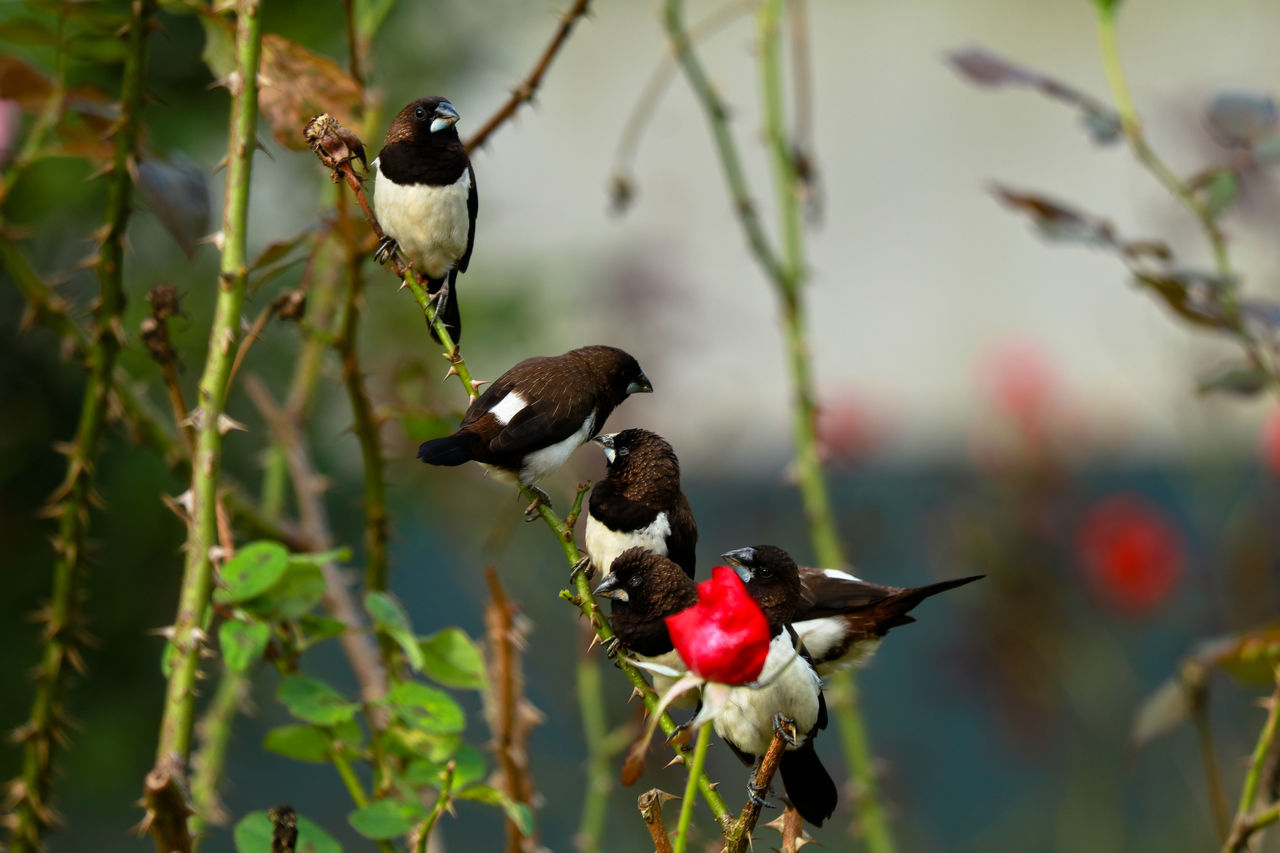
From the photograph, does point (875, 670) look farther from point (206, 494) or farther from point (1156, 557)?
point (206, 494)

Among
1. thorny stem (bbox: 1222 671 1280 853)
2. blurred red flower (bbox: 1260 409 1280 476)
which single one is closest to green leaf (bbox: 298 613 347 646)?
thorny stem (bbox: 1222 671 1280 853)

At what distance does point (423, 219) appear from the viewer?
79cm

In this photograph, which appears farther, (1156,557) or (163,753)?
(1156,557)

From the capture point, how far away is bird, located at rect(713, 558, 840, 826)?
0.67 meters

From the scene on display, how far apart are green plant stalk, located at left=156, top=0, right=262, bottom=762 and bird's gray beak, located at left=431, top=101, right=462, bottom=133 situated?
0.14 meters

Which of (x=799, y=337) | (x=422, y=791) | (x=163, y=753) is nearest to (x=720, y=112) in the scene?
(x=799, y=337)

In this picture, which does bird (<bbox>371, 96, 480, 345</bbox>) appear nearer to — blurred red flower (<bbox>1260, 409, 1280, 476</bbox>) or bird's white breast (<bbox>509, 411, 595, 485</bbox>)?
bird's white breast (<bbox>509, 411, 595, 485</bbox>)

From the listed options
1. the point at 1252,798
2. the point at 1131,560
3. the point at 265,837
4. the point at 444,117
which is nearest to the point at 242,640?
the point at 265,837

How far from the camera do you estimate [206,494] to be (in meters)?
0.84

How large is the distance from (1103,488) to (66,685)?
461cm

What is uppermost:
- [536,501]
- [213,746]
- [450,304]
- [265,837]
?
[450,304]

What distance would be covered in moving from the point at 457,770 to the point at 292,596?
0.18 metres

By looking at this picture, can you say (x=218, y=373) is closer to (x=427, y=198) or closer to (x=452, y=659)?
(x=427, y=198)

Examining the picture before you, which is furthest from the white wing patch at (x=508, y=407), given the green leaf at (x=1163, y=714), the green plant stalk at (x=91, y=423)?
the green leaf at (x=1163, y=714)
